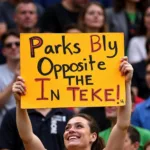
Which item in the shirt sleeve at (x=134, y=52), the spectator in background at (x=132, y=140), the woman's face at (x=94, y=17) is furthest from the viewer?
the shirt sleeve at (x=134, y=52)

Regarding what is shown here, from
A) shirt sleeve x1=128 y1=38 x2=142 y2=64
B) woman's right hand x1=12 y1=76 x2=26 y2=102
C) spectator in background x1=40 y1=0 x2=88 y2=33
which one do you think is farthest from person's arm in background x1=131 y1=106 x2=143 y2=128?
woman's right hand x1=12 y1=76 x2=26 y2=102

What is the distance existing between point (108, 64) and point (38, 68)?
57 centimetres

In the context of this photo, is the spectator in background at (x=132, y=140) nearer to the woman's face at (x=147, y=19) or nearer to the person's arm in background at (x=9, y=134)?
the person's arm in background at (x=9, y=134)

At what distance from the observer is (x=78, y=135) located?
7.75 m

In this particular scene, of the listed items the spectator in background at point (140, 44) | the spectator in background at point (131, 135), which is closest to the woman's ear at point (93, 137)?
the spectator in background at point (131, 135)

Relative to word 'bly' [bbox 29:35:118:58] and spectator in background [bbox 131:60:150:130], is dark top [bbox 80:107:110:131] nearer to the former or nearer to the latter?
spectator in background [bbox 131:60:150:130]

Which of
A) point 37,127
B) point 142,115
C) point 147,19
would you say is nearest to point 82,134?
point 37,127

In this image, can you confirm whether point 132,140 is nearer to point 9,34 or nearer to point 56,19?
point 9,34

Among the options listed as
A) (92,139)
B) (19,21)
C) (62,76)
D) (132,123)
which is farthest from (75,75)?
(19,21)

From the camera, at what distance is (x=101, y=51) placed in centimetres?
744

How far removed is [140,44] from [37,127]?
8.41ft

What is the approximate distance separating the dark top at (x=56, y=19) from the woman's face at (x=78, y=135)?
139 inches

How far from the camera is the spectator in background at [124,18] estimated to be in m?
11.5

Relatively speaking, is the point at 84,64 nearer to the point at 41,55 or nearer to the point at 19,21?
the point at 41,55
